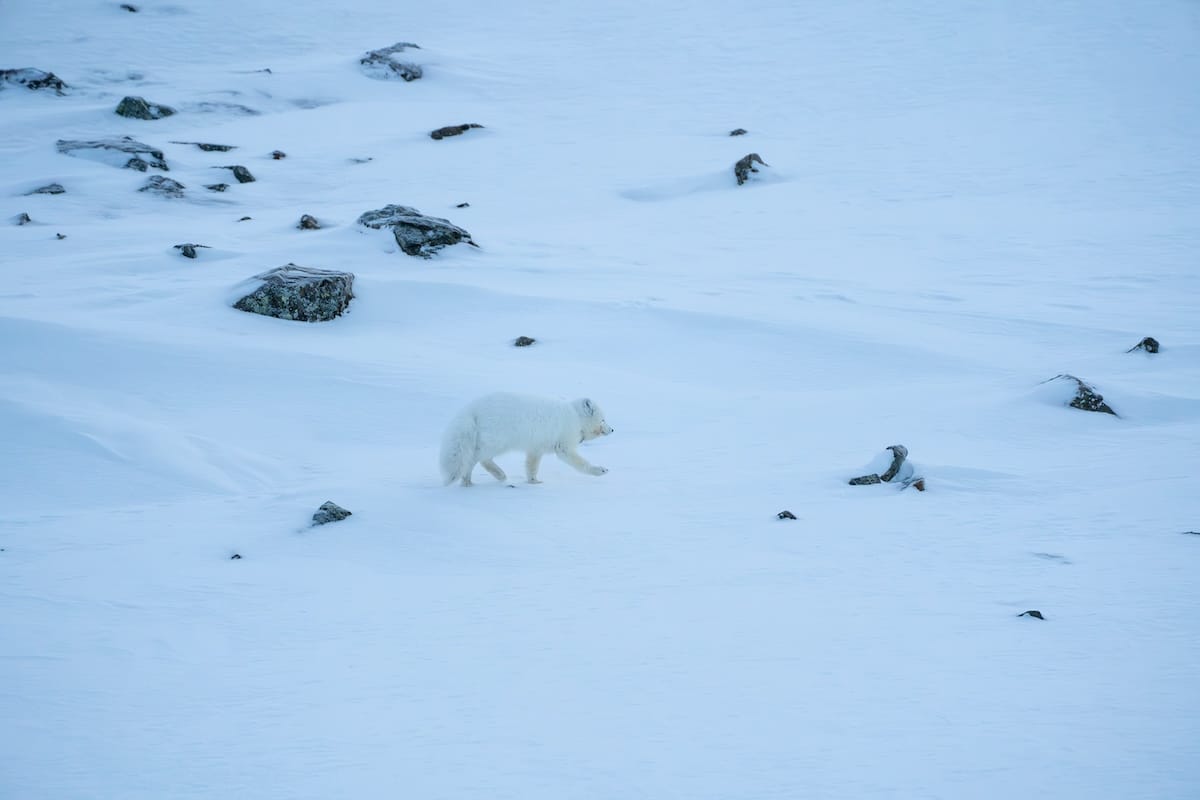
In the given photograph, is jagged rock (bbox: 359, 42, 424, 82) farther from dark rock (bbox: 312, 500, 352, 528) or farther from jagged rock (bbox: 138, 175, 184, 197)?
dark rock (bbox: 312, 500, 352, 528)

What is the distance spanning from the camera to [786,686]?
469 cm

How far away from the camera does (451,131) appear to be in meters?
26.7

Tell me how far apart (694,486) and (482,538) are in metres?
2.17

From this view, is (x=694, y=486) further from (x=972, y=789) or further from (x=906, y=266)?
(x=906, y=266)

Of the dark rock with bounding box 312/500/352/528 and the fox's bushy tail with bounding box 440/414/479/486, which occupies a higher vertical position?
the fox's bushy tail with bounding box 440/414/479/486

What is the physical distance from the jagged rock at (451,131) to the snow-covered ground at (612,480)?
32 centimetres

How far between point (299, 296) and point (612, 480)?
20.4 feet

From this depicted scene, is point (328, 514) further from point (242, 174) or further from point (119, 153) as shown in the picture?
point (119, 153)

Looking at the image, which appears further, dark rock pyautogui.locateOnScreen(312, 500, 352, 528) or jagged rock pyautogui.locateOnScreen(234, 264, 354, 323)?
jagged rock pyautogui.locateOnScreen(234, 264, 354, 323)

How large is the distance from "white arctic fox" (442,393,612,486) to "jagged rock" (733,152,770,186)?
51.4 feet

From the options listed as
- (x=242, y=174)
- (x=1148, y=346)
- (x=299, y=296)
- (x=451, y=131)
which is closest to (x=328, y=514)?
(x=299, y=296)

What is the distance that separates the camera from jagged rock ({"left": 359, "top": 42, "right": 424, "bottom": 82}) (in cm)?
3164

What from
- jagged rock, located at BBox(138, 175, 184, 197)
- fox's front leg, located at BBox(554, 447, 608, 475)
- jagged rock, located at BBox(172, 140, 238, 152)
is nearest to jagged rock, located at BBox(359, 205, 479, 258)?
jagged rock, located at BBox(138, 175, 184, 197)

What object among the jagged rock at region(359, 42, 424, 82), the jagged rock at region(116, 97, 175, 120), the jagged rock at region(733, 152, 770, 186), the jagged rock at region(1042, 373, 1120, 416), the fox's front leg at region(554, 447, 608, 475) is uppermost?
the jagged rock at region(359, 42, 424, 82)
